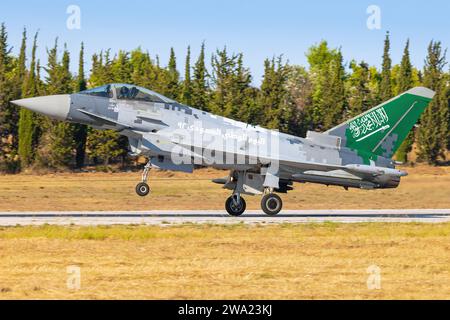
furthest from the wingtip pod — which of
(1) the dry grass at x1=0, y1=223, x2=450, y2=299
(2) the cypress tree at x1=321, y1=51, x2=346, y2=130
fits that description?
(2) the cypress tree at x1=321, y1=51, x2=346, y2=130

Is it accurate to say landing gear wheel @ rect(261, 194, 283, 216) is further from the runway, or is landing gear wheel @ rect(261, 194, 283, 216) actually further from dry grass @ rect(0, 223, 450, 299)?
dry grass @ rect(0, 223, 450, 299)

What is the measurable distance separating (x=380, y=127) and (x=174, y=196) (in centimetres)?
1480

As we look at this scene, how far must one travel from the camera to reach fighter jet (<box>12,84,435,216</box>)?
26.3 metres

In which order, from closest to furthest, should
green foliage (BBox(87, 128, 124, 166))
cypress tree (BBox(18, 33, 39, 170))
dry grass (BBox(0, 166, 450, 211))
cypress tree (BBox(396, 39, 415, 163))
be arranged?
dry grass (BBox(0, 166, 450, 211)), green foliage (BBox(87, 128, 124, 166)), cypress tree (BBox(18, 33, 39, 170)), cypress tree (BBox(396, 39, 415, 163))

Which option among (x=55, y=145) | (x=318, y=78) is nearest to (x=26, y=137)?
(x=55, y=145)

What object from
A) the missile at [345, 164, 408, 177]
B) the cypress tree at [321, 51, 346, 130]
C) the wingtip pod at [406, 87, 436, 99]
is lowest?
the missile at [345, 164, 408, 177]

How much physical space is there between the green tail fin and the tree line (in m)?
29.4

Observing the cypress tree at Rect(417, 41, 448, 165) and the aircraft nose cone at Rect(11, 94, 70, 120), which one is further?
the cypress tree at Rect(417, 41, 448, 165)

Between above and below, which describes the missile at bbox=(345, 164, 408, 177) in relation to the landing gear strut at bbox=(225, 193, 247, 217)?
above

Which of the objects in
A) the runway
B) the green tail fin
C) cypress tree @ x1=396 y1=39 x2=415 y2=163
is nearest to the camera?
the runway

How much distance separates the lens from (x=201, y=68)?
213 feet

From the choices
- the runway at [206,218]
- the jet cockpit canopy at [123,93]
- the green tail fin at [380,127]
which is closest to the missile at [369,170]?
the green tail fin at [380,127]
